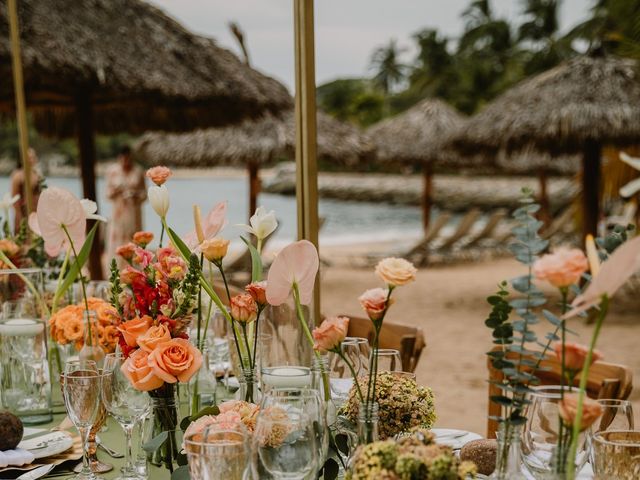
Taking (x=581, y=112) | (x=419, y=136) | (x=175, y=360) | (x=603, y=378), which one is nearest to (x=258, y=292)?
(x=175, y=360)

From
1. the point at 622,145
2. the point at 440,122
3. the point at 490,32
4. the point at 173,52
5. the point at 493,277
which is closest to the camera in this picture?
the point at 173,52

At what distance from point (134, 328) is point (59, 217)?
42 centimetres

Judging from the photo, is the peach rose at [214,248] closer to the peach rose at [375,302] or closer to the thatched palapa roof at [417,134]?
the peach rose at [375,302]

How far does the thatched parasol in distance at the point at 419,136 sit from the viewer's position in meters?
14.8

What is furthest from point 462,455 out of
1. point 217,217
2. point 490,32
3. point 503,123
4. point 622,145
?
point 490,32

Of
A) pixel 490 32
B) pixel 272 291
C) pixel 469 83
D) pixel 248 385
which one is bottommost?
pixel 248 385

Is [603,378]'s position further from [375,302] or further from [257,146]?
[257,146]

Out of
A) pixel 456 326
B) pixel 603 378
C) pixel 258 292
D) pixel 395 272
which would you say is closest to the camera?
pixel 395 272

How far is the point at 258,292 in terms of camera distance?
133 centimetres

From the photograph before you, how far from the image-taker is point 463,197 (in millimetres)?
31047

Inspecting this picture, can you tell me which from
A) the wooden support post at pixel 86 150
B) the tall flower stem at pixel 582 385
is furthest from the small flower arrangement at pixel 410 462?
the wooden support post at pixel 86 150

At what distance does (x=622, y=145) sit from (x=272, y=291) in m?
8.83

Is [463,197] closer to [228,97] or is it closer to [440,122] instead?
[440,122]

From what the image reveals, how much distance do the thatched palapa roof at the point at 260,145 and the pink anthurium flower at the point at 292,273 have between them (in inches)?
349
